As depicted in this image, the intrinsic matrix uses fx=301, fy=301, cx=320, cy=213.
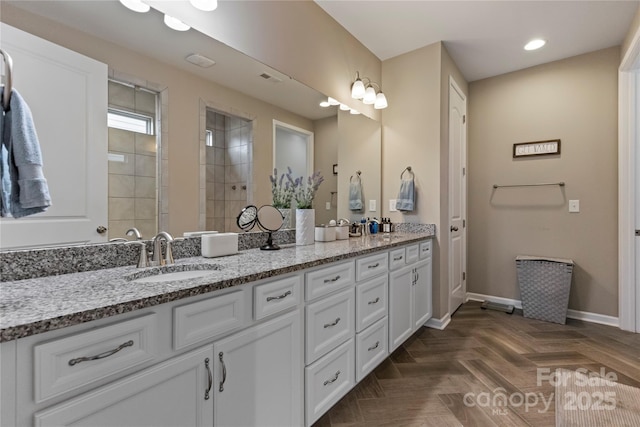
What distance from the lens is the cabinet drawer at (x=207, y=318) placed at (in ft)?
2.99

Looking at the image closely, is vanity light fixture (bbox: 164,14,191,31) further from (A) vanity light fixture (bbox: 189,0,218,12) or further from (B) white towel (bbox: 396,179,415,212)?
(B) white towel (bbox: 396,179,415,212)

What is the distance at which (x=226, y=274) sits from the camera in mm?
1115

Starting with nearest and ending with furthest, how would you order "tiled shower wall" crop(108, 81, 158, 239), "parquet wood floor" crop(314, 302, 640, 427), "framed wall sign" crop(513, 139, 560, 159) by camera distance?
"tiled shower wall" crop(108, 81, 158, 239) → "parquet wood floor" crop(314, 302, 640, 427) → "framed wall sign" crop(513, 139, 560, 159)

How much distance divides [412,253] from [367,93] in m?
1.48

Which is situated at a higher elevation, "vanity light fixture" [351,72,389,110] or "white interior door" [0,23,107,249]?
"vanity light fixture" [351,72,389,110]

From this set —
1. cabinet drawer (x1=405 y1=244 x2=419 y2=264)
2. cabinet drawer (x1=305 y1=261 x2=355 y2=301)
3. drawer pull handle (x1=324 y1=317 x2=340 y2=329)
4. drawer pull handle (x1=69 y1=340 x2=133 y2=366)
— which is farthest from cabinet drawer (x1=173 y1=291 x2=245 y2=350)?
cabinet drawer (x1=405 y1=244 x2=419 y2=264)

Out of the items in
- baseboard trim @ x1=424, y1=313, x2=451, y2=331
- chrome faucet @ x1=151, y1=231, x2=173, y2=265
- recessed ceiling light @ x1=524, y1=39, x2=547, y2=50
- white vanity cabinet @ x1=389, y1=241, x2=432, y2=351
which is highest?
recessed ceiling light @ x1=524, y1=39, x2=547, y2=50

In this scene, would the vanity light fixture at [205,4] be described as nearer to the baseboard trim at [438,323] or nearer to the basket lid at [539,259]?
the baseboard trim at [438,323]

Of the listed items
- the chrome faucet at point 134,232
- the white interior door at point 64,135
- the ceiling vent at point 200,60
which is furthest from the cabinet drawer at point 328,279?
the ceiling vent at point 200,60

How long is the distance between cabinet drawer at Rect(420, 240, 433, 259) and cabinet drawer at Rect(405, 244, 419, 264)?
118 millimetres

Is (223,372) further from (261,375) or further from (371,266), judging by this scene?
(371,266)

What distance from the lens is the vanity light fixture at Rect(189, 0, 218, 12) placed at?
1486 millimetres

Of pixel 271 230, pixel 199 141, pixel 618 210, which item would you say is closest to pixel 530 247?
pixel 618 210

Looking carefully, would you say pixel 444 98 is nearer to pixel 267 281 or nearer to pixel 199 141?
pixel 199 141
